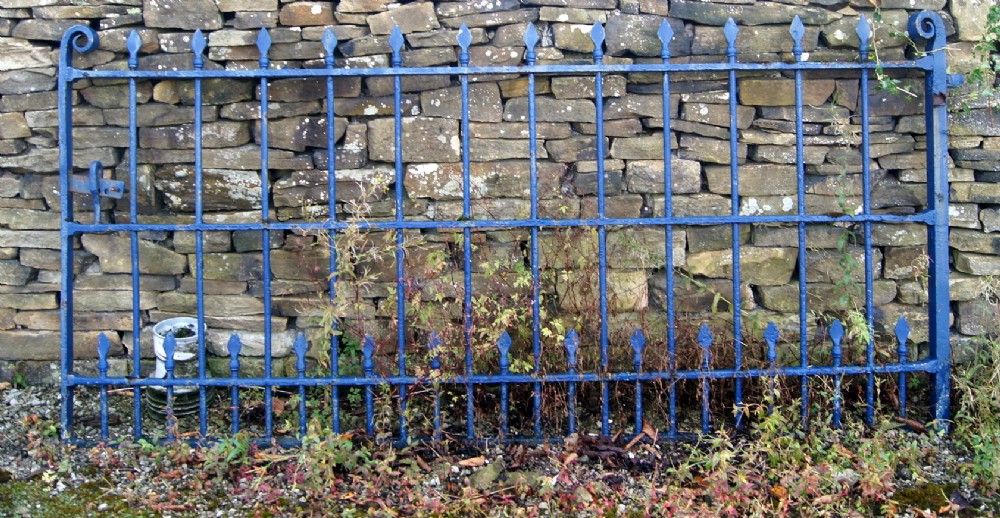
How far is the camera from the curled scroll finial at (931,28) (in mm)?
3596

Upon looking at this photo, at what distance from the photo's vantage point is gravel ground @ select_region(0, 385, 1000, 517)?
3.19 meters

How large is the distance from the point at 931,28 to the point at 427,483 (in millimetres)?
2690

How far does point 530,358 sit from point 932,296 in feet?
5.45

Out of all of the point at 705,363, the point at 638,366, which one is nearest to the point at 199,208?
the point at 638,366

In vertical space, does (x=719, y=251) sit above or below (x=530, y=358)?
above

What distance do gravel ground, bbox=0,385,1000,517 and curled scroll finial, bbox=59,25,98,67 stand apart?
146 centimetres

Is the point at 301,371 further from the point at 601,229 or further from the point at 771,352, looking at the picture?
the point at 771,352

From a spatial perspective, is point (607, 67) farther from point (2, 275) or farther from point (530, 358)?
point (2, 275)

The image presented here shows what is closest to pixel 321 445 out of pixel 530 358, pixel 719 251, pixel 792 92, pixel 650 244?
pixel 530 358

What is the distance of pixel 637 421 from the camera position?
3525 mm

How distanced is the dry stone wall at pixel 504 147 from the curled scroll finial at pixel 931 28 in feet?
0.73

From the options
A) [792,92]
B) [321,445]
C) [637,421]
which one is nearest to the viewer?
[321,445]

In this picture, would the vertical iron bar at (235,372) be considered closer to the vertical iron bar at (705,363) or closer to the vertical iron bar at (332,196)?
the vertical iron bar at (332,196)

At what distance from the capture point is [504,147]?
3.85m
